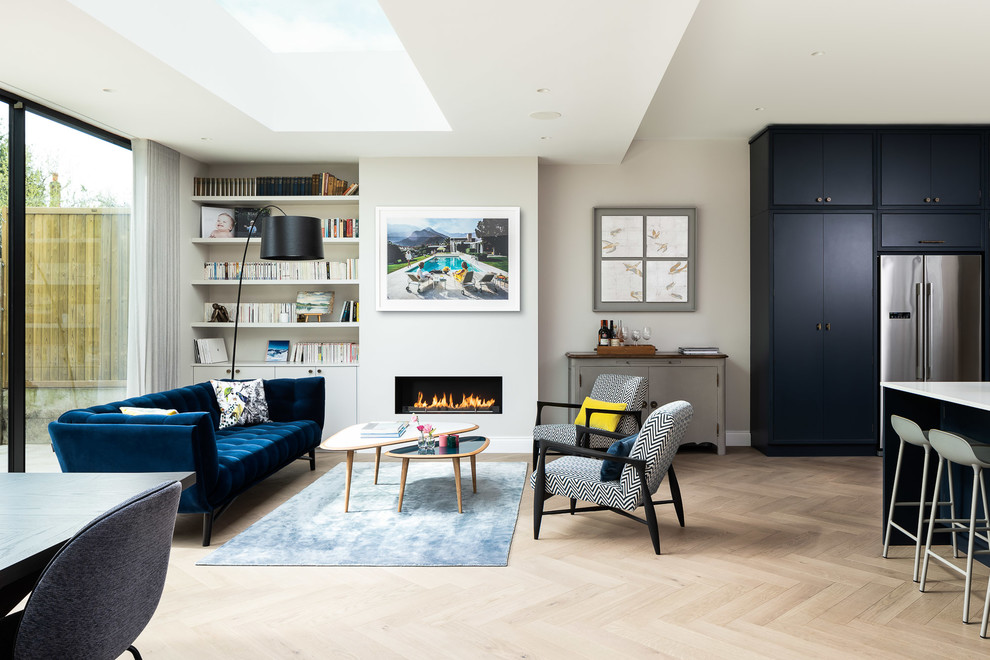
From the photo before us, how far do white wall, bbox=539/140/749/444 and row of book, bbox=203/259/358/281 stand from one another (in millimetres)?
1910

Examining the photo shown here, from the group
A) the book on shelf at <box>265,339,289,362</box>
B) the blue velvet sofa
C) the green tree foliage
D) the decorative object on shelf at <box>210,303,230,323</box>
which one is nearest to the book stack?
the book on shelf at <box>265,339,289,362</box>

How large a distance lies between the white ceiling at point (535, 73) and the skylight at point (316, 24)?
0.16 meters

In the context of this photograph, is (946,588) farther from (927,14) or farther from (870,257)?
(870,257)

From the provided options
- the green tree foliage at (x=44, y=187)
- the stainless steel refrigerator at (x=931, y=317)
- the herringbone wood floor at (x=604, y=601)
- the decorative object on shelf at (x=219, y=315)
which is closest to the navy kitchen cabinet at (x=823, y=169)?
the stainless steel refrigerator at (x=931, y=317)

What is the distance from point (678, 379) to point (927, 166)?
286 cm

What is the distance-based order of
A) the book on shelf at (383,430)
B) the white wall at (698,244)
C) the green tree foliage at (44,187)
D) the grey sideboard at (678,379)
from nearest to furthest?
the green tree foliage at (44,187)
the book on shelf at (383,430)
the grey sideboard at (678,379)
the white wall at (698,244)

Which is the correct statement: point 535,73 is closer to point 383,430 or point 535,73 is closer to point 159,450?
point 383,430

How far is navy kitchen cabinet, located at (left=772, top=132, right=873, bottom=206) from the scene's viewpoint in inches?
→ 225

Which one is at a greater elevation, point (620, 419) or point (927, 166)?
point (927, 166)

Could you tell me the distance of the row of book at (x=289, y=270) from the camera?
242 inches

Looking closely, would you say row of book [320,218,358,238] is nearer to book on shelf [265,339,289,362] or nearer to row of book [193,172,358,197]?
row of book [193,172,358,197]

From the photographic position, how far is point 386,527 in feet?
12.4

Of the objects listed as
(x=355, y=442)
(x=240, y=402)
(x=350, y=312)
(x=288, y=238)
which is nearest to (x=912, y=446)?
(x=355, y=442)

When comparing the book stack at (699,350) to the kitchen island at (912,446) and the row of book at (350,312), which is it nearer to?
the kitchen island at (912,446)
